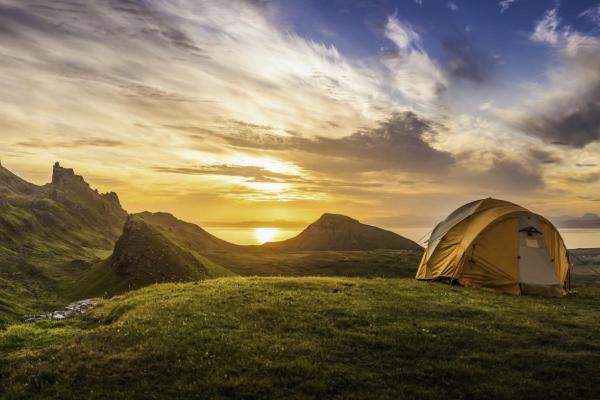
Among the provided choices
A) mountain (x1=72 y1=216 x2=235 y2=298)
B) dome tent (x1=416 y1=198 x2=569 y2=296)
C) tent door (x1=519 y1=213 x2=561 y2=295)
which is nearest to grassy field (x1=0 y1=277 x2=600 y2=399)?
tent door (x1=519 y1=213 x2=561 y2=295)

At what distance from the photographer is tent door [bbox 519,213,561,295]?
32.3 meters

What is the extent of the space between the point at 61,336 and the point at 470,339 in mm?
20163

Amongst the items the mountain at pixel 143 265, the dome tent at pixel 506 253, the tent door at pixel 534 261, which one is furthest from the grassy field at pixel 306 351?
the mountain at pixel 143 265

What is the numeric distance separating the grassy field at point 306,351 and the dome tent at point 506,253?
268 inches

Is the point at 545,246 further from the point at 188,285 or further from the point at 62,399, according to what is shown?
the point at 62,399

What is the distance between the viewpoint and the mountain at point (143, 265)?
126438mm

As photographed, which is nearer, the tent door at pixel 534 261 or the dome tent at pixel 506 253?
the tent door at pixel 534 261

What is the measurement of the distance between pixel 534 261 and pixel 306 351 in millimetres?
25117

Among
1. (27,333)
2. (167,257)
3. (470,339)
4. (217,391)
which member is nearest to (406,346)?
(470,339)

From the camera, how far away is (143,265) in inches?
5153

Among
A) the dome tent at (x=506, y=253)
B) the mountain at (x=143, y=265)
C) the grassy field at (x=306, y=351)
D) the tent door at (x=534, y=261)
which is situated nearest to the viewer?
the grassy field at (x=306, y=351)

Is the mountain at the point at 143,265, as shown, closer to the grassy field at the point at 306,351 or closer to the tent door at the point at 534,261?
the tent door at the point at 534,261

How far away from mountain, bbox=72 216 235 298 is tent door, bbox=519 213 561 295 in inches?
3993

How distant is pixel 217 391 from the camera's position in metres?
13.6
